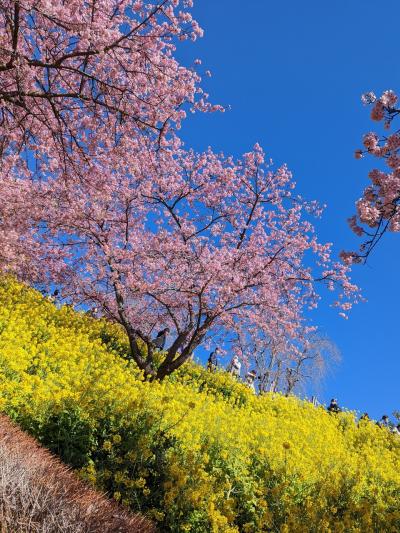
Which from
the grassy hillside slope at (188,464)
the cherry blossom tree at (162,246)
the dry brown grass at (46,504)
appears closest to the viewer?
the dry brown grass at (46,504)

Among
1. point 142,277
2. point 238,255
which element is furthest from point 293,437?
point 142,277

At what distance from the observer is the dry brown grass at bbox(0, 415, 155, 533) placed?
2.73 meters

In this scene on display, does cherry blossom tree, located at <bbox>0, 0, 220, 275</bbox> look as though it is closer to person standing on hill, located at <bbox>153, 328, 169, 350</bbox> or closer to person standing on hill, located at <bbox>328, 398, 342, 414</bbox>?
person standing on hill, located at <bbox>153, 328, 169, 350</bbox>

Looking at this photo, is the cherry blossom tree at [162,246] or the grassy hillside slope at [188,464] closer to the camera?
the grassy hillside slope at [188,464]

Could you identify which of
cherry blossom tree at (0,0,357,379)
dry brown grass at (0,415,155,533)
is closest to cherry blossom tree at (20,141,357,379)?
cherry blossom tree at (0,0,357,379)

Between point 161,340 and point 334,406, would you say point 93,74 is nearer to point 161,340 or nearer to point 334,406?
point 161,340

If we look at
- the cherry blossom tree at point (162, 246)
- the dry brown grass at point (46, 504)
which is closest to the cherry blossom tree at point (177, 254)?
the cherry blossom tree at point (162, 246)

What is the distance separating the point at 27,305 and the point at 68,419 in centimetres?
1002

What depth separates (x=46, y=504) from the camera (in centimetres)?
287

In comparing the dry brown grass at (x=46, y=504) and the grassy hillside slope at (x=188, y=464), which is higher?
the grassy hillside slope at (x=188, y=464)

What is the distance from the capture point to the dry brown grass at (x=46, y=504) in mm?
2735

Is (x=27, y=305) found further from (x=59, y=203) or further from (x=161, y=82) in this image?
(x=161, y=82)

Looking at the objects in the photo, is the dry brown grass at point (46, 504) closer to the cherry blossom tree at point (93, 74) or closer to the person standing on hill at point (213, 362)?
the cherry blossom tree at point (93, 74)

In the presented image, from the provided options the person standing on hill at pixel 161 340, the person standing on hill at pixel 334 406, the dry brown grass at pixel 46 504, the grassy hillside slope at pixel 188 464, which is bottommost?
the dry brown grass at pixel 46 504
